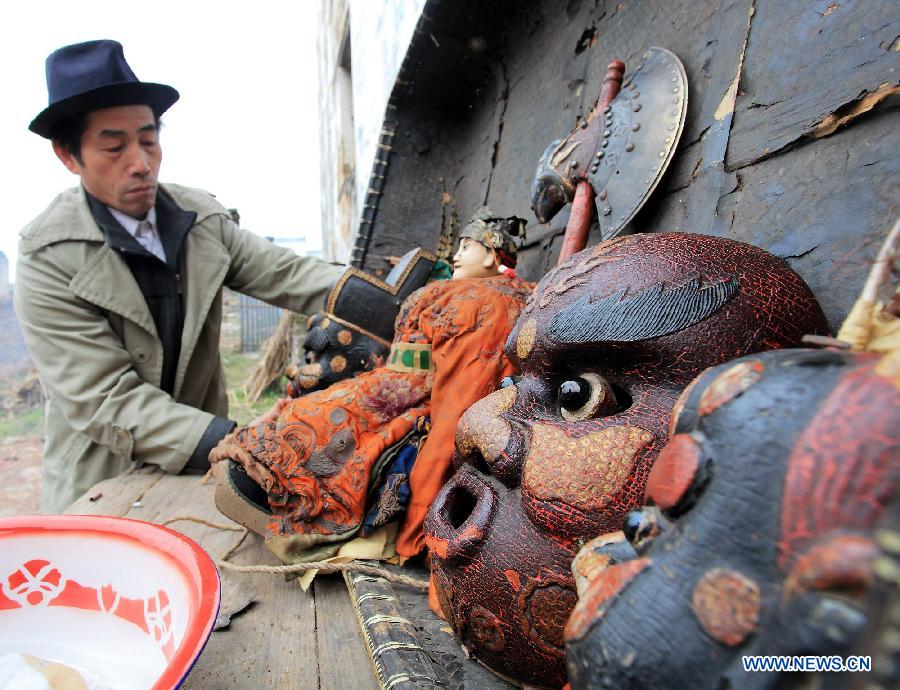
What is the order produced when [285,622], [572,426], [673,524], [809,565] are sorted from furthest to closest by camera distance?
[285,622] → [572,426] → [673,524] → [809,565]

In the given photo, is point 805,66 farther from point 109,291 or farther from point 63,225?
point 63,225

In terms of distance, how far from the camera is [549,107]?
1.75m

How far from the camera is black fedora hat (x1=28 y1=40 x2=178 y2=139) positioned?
159cm

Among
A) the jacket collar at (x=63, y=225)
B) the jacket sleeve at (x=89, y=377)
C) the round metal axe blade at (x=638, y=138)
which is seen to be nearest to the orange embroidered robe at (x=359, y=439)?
the round metal axe blade at (x=638, y=138)

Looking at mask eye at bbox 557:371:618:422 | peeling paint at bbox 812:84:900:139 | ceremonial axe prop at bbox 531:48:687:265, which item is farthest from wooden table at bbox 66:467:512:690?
peeling paint at bbox 812:84:900:139

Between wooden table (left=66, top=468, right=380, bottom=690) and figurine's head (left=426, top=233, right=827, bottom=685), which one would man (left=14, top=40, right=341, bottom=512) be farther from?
figurine's head (left=426, top=233, right=827, bottom=685)

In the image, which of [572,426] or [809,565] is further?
[572,426]

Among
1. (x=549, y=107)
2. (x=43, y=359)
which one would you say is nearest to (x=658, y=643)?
(x=549, y=107)

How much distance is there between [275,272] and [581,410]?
68.8 inches


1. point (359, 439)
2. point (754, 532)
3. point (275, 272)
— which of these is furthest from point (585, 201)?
point (275, 272)

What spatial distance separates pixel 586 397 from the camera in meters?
0.70

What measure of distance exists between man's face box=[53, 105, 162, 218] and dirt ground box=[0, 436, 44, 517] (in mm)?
2767

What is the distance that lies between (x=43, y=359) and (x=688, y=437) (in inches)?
80.0

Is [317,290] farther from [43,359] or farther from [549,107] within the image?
[549,107]
